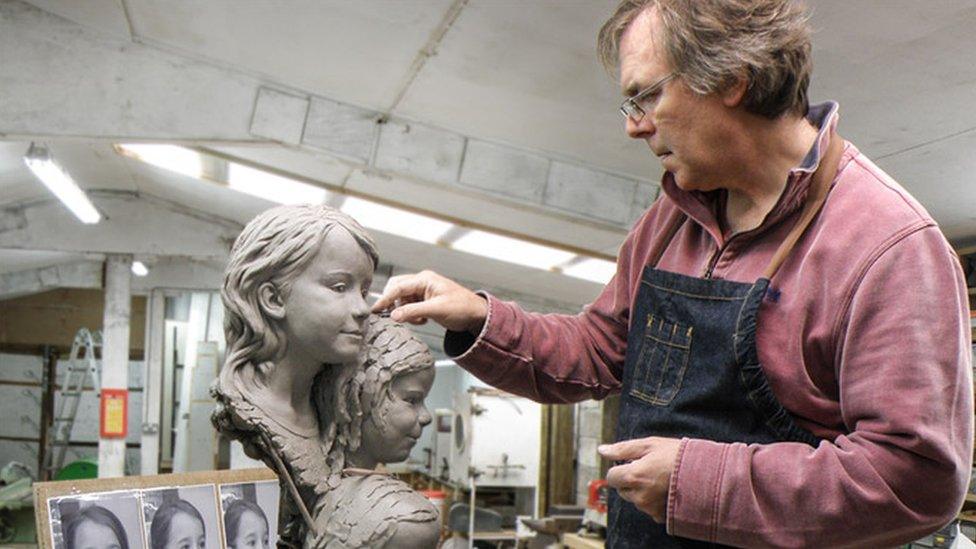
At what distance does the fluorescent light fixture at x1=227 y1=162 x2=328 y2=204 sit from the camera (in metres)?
5.55

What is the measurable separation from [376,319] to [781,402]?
815 millimetres

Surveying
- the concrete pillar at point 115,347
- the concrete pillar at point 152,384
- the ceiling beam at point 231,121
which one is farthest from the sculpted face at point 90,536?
the concrete pillar at point 152,384

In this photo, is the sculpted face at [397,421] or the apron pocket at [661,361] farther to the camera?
the sculpted face at [397,421]

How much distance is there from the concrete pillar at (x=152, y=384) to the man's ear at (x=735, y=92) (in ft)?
23.5

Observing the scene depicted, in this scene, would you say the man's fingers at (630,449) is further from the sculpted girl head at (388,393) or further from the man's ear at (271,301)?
the man's ear at (271,301)

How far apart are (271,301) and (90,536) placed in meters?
1.08

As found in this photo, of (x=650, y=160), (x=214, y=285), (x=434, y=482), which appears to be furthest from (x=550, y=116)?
(x=214, y=285)

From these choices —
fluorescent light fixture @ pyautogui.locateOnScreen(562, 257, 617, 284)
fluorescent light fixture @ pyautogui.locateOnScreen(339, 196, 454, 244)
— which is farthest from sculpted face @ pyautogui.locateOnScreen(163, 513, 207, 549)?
fluorescent light fixture @ pyautogui.locateOnScreen(562, 257, 617, 284)

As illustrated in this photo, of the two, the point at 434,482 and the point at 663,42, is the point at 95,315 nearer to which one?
the point at 434,482

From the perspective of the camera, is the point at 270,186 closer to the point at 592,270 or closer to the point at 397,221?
the point at 397,221

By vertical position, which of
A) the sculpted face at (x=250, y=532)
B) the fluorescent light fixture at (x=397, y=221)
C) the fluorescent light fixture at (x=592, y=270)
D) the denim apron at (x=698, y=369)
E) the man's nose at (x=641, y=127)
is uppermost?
the fluorescent light fixture at (x=397, y=221)

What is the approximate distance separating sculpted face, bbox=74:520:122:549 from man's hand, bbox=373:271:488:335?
1154mm

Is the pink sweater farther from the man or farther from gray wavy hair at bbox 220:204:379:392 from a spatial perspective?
gray wavy hair at bbox 220:204:379:392

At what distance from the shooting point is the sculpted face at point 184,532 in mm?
2463
